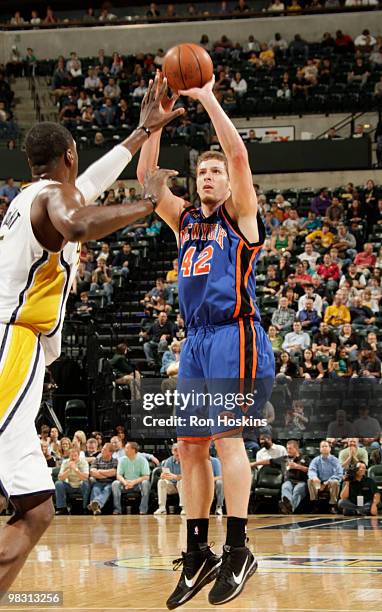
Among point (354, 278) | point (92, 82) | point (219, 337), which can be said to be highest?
point (92, 82)

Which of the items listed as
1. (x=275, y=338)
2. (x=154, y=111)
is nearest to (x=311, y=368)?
(x=275, y=338)

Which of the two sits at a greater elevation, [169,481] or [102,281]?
[102,281]

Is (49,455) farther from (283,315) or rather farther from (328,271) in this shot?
(328,271)

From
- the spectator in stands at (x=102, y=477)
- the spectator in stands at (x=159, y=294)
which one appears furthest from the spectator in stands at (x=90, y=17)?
the spectator in stands at (x=102, y=477)

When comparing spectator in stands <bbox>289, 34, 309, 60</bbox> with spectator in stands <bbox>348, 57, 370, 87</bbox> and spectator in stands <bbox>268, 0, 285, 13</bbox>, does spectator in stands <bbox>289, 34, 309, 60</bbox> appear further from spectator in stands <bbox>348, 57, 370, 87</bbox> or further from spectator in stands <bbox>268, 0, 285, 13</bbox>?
spectator in stands <bbox>348, 57, 370, 87</bbox>

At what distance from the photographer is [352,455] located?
14.4 metres

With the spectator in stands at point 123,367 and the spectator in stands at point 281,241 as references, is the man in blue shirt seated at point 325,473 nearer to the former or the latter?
the spectator in stands at point 123,367

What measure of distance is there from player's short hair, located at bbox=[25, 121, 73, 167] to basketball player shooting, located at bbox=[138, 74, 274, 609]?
1102 millimetres

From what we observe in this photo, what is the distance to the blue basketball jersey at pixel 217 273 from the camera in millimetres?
5879

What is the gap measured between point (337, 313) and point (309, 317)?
1.62 ft

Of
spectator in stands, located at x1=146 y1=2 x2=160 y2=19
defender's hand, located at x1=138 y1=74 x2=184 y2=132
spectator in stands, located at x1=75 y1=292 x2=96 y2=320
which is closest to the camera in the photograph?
defender's hand, located at x1=138 y1=74 x2=184 y2=132

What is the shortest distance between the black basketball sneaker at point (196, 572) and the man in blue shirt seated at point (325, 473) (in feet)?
28.5

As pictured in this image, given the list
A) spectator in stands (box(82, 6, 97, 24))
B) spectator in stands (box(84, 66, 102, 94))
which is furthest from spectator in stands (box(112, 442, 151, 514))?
spectator in stands (box(82, 6, 97, 24))

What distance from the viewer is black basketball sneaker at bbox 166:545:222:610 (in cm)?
572
